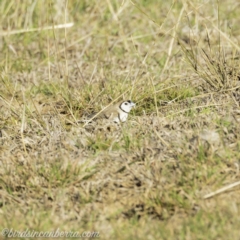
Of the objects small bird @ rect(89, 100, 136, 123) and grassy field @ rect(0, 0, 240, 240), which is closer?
grassy field @ rect(0, 0, 240, 240)

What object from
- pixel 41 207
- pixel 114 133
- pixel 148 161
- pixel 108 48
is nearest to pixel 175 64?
pixel 108 48

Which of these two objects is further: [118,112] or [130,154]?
[118,112]

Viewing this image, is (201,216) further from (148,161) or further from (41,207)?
(41,207)

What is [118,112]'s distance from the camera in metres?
4.90

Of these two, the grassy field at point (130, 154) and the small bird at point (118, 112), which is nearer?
the grassy field at point (130, 154)

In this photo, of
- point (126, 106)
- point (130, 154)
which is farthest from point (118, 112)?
point (130, 154)

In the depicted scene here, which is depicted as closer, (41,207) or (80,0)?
(41,207)

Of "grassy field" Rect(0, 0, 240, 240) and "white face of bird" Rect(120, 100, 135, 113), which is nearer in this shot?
"grassy field" Rect(0, 0, 240, 240)

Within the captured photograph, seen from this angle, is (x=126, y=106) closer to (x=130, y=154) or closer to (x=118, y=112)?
(x=118, y=112)

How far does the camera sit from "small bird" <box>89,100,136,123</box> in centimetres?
489

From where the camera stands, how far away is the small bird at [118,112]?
489 centimetres

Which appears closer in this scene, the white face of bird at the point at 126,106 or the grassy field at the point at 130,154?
the grassy field at the point at 130,154

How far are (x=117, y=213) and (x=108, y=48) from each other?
118 inches

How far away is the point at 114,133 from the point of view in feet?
15.4
